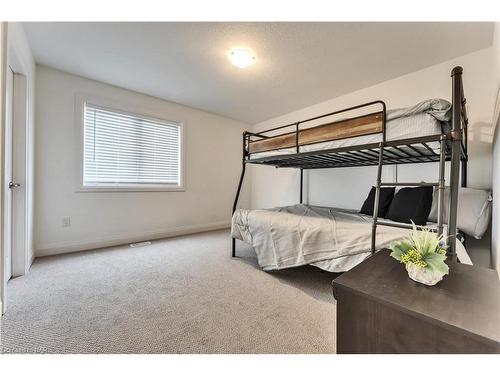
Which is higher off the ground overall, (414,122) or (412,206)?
(414,122)

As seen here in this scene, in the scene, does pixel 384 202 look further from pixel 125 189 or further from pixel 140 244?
pixel 125 189

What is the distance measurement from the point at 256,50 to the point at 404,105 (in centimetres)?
186

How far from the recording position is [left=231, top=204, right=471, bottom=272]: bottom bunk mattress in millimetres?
1614

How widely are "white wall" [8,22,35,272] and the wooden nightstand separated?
110 inches

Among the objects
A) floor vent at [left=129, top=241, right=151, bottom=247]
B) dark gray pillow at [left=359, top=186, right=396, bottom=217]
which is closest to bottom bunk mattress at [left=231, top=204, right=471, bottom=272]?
dark gray pillow at [left=359, top=186, right=396, bottom=217]

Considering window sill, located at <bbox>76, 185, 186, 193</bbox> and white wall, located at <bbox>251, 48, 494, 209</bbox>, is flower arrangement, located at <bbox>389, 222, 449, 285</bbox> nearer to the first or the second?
white wall, located at <bbox>251, 48, 494, 209</bbox>

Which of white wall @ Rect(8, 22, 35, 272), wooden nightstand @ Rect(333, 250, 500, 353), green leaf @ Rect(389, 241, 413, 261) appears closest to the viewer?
wooden nightstand @ Rect(333, 250, 500, 353)

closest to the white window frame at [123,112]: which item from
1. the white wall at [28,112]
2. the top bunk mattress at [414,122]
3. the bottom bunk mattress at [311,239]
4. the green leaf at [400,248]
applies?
the white wall at [28,112]

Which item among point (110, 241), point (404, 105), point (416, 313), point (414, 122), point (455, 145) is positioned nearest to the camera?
point (416, 313)

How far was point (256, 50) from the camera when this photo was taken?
2.14 m

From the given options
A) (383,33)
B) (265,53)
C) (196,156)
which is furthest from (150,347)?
(196,156)

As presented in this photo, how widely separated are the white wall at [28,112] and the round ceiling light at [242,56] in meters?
1.73

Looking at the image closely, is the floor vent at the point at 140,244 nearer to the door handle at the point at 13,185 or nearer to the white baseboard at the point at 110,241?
the white baseboard at the point at 110,241

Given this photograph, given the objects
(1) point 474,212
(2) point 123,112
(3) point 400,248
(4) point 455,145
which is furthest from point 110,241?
(1) point 474,212
